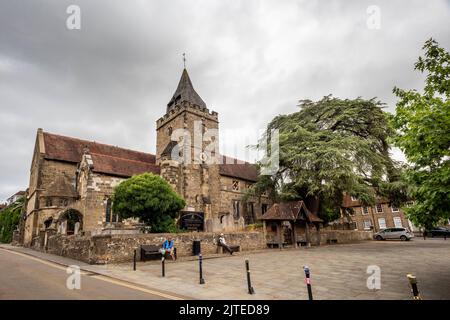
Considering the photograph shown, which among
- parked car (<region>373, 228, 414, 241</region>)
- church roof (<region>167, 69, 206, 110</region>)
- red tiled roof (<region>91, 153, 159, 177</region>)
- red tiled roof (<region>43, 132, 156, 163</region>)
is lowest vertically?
parked car (<region>373, 228, 414, 241</region>)

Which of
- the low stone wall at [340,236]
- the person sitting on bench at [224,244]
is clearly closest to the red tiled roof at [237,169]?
the low stone wall at [340,236]

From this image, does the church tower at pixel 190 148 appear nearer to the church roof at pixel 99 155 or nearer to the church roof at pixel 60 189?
the church roof at pixel 99 155

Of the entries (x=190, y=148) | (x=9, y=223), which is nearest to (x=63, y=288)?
(x=190, y=148)

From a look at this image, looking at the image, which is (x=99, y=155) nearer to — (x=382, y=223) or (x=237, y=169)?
(x=237, y=169)

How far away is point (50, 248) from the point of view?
65.4ft

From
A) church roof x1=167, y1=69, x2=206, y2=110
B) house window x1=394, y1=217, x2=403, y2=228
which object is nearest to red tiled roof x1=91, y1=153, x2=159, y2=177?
church roof x1=167, y1=69, x2=206, y2=110

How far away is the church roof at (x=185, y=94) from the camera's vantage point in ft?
112

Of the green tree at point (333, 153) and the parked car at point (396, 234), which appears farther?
the parked car at point (396, 234)

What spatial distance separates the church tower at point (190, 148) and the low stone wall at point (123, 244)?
9.39 meters

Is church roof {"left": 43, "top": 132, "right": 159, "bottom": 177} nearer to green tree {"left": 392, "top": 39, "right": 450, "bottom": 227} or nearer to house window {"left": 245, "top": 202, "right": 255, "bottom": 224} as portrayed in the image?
house window {"left": 245, "top": 202, "right": 255, "bottom": 224}

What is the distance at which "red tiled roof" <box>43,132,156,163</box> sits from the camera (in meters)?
28.1

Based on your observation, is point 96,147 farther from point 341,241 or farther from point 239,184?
point 341,241

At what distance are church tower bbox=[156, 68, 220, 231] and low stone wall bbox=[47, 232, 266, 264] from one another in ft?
30.8
